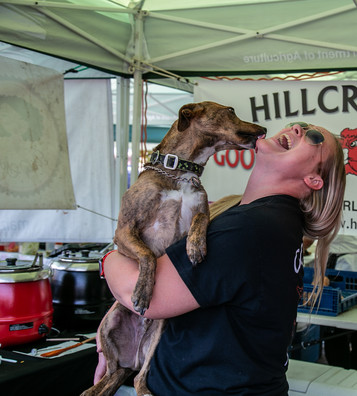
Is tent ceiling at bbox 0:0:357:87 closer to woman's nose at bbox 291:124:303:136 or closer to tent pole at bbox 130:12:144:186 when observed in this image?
tent pole at bbox 130:12:144:186

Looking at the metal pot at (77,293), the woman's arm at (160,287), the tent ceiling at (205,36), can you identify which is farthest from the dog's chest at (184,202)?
the tent ceiling at (205,36)

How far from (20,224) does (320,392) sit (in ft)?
8.97

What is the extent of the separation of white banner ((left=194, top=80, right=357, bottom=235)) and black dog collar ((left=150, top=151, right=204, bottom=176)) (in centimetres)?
191

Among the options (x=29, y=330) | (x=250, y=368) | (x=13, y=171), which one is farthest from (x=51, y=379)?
(x=13, y=171)

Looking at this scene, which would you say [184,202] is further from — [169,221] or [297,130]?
[297,130]

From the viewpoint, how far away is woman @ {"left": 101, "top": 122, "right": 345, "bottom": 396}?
1.18 meters

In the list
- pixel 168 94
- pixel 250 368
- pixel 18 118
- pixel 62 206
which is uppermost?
pixel 168 94

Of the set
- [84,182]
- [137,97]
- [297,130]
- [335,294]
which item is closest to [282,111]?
[137,97]

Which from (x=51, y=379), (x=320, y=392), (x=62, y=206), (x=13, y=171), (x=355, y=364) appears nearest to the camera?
(x=51, y=379)

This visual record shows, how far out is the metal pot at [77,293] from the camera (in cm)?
239

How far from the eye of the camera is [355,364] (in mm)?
4230

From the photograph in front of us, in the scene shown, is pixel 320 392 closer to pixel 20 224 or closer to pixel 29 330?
pixel 29 330

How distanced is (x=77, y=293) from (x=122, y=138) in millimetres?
1759

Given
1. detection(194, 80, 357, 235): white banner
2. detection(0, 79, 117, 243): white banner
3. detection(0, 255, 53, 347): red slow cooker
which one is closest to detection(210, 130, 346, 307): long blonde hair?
detection(0, 255, 53, 347): red slow cooker
